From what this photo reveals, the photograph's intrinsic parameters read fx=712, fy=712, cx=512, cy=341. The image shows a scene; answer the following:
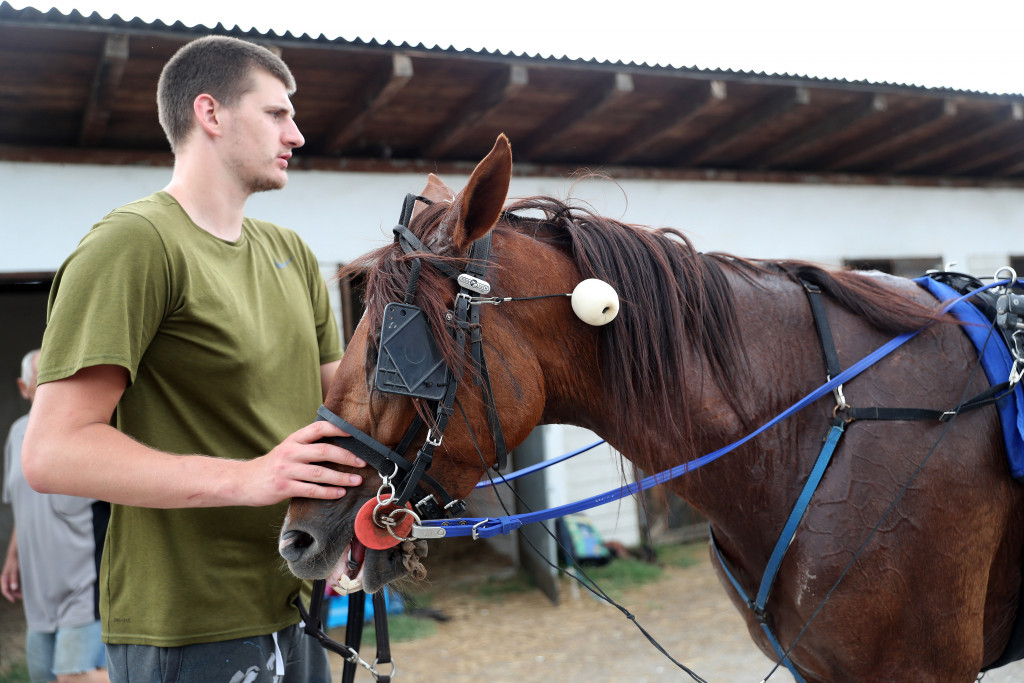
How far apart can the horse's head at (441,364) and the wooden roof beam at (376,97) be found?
2.79 metres

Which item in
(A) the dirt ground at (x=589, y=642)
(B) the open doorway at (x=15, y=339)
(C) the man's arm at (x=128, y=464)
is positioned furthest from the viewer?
(B) the open doorway at (x=15, y=339)

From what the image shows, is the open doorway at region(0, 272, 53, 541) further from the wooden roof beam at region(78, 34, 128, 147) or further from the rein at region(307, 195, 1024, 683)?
the rein at region(307, 195, 1024, 683)

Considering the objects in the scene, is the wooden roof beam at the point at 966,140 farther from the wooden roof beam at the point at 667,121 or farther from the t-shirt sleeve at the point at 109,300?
the t-shirt sleeve at the point at 109,300

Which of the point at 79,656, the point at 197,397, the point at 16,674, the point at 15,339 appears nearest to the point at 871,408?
the point at 197,397

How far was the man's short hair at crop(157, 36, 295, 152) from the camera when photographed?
175cm

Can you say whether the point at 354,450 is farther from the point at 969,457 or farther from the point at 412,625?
the point at 412,625

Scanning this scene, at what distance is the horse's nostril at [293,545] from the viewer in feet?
4.75

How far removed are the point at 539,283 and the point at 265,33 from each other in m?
3.05

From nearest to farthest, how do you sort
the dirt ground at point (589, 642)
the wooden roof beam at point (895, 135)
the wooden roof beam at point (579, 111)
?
the dirt ground at point (589, 642) → the wooden roof beam at point (579, 111) → the wooden roof beam at point (895, 135)

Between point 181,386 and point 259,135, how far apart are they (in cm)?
65

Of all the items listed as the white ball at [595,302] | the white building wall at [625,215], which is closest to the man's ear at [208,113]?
the white ball at [595,302]

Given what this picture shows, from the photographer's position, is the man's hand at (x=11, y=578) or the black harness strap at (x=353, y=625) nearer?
the black harness strap at (x=353, y=625)

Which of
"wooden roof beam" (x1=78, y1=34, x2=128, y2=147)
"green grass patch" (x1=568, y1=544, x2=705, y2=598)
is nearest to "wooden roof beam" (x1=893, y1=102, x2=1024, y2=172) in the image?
"green grass patch" (x1=568, y1=544, x2=705, y2=598)

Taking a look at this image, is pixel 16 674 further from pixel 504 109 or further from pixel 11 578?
pixel 504 109
